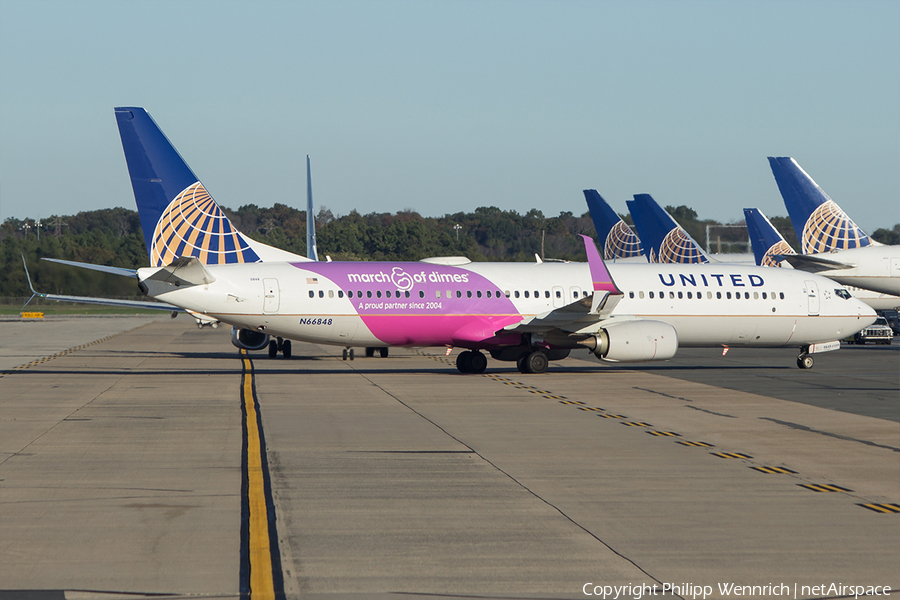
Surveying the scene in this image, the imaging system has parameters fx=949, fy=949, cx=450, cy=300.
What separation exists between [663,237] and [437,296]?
1082 inches

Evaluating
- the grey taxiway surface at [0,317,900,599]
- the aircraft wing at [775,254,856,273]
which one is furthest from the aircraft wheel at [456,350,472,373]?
the aircraft wing at [775,254,856,273]

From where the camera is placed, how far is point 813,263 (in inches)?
1489

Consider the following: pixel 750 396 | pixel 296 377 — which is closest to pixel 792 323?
pixel 750 396

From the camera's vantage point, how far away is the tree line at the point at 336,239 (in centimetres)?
8756

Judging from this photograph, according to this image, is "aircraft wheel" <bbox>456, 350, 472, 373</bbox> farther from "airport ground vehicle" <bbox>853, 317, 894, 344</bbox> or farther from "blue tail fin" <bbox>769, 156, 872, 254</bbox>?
"airport ground vehicle" <bbox>853, 317, 894, 344</bbox>

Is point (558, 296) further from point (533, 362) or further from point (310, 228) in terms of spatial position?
point (310, 228)

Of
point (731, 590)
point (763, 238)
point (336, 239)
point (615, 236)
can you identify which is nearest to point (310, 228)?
point (615, 236)

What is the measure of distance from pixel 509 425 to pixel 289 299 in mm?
12062

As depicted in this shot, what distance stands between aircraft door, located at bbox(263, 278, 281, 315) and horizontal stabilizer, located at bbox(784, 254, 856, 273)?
1988cm

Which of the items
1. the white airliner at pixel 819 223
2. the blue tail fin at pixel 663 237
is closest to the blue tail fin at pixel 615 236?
the blue tail fin at pixel 663 237

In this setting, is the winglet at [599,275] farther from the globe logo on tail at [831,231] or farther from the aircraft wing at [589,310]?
the globe logo on tail at [831,231]

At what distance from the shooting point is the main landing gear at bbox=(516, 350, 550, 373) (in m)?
30.9

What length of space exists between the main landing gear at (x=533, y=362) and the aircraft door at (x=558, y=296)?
1724 mm

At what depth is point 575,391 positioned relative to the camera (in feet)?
83.8
